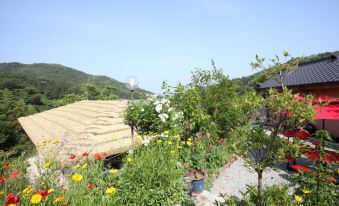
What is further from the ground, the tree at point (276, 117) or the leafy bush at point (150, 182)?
the tree at point (276, 117)

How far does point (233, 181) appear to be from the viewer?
7.25m

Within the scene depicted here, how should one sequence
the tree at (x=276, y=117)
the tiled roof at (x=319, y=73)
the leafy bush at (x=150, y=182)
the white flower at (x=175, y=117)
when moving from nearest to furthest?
1. the tree at (x=276, y=117)
2. the leafy bush at (x=150, y=182)
3. the white flower at (x=175, y=117)
4. the tiled roof at (x=319, y=73)

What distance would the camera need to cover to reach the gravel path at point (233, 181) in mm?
5844

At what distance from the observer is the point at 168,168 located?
434cm

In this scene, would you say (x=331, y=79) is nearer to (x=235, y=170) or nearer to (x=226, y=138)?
(x=226, y=138)

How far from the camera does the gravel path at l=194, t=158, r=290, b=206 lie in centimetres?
584

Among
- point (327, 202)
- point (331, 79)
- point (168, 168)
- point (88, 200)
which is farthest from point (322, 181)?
point (331, 79)

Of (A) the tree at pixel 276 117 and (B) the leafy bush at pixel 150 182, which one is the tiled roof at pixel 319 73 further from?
(B) the leafy bush at pixel 150 182

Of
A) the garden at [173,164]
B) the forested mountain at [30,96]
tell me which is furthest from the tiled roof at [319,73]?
the forested mountain at [30,96]

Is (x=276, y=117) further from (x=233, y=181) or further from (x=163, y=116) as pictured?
(x=233, y=181)

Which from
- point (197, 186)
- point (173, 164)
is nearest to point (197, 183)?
point (197, 186)

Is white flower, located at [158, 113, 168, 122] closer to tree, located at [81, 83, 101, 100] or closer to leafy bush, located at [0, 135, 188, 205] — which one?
leafy bush, located at [0, 135, 188, 205]

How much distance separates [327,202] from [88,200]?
14.8 ft

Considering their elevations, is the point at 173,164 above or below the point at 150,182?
above
